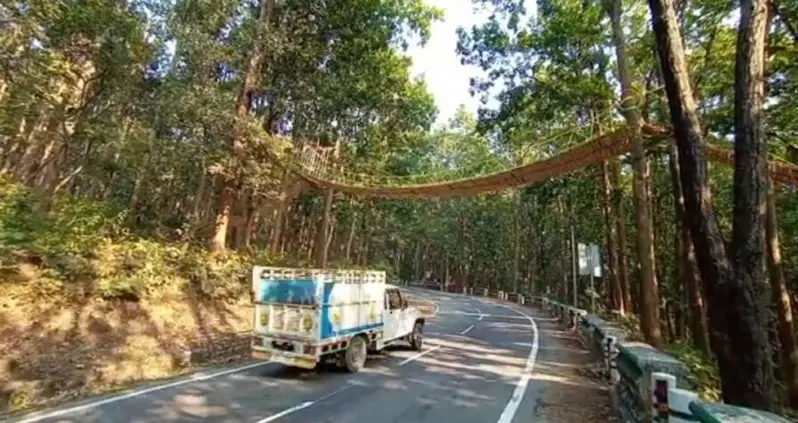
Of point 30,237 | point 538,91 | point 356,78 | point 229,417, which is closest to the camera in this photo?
point 229,417

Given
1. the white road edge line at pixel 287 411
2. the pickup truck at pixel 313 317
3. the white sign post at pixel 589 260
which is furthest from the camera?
the white sign post at pixel 589 260

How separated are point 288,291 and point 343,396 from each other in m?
2.77

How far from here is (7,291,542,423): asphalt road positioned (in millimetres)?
7340

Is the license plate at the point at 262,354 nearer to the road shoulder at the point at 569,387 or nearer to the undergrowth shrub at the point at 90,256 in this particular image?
the undergrowth shrub at the point at 90,256

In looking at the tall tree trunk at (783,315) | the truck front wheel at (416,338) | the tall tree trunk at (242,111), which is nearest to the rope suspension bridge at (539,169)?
the tall tree trunk at (783,315)

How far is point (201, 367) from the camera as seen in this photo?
1085cm

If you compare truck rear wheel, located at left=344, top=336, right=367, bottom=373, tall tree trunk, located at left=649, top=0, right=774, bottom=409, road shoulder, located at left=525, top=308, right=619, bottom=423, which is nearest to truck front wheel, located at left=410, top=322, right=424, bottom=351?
truck rear wheel, located at left=344, top=336, right=367, bottom=373

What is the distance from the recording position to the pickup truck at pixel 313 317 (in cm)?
1025

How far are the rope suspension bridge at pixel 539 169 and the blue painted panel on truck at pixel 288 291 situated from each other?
5234 millimetres

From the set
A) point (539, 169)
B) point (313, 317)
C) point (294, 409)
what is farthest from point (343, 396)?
point (539, 169)

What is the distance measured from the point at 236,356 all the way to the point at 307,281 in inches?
128

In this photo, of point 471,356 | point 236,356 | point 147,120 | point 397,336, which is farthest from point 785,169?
point 147,120

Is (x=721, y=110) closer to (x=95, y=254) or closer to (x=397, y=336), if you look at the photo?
(x=397, y=336)

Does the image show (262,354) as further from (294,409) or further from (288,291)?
(294,409)
